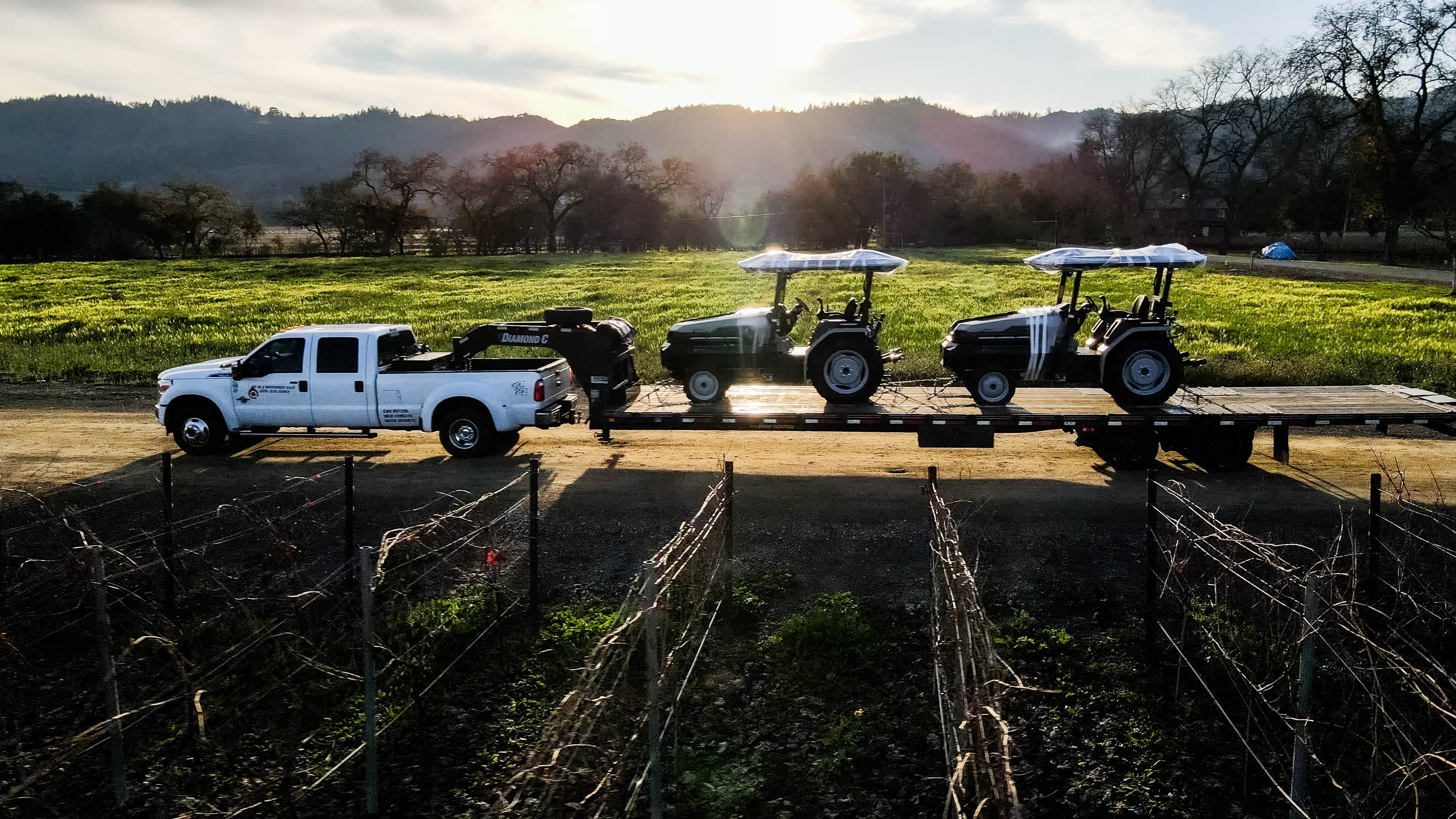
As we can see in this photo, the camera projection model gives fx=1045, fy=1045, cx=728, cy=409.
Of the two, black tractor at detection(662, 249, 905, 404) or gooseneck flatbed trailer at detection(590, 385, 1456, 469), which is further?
black tractor at detection(662, 249, 905, 404)

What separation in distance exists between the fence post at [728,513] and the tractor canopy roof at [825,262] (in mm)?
4830

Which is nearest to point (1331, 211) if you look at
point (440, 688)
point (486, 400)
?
point (486, 400)

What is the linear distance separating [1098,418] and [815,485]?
3957mm

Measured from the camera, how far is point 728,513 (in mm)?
11172

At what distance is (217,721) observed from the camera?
7.94 metres

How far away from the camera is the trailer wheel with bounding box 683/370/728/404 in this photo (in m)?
15.9

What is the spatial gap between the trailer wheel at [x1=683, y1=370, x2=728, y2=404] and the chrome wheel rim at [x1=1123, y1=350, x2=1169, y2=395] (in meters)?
5.84

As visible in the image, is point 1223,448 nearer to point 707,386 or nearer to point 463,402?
point 707,386

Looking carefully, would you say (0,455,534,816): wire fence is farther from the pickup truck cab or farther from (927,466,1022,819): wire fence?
(927,466,1022,819): wire fence

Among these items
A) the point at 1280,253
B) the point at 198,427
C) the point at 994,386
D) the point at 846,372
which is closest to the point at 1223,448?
the point at 994,386

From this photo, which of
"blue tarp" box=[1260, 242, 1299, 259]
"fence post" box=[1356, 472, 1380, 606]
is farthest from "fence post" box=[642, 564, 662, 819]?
"blue tarp" box=[1260, 242, 1299, 259]

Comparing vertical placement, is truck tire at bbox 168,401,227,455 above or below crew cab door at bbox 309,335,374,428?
below

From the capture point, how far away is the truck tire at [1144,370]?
14867 millimetres

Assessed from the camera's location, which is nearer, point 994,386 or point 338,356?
point 994,386
